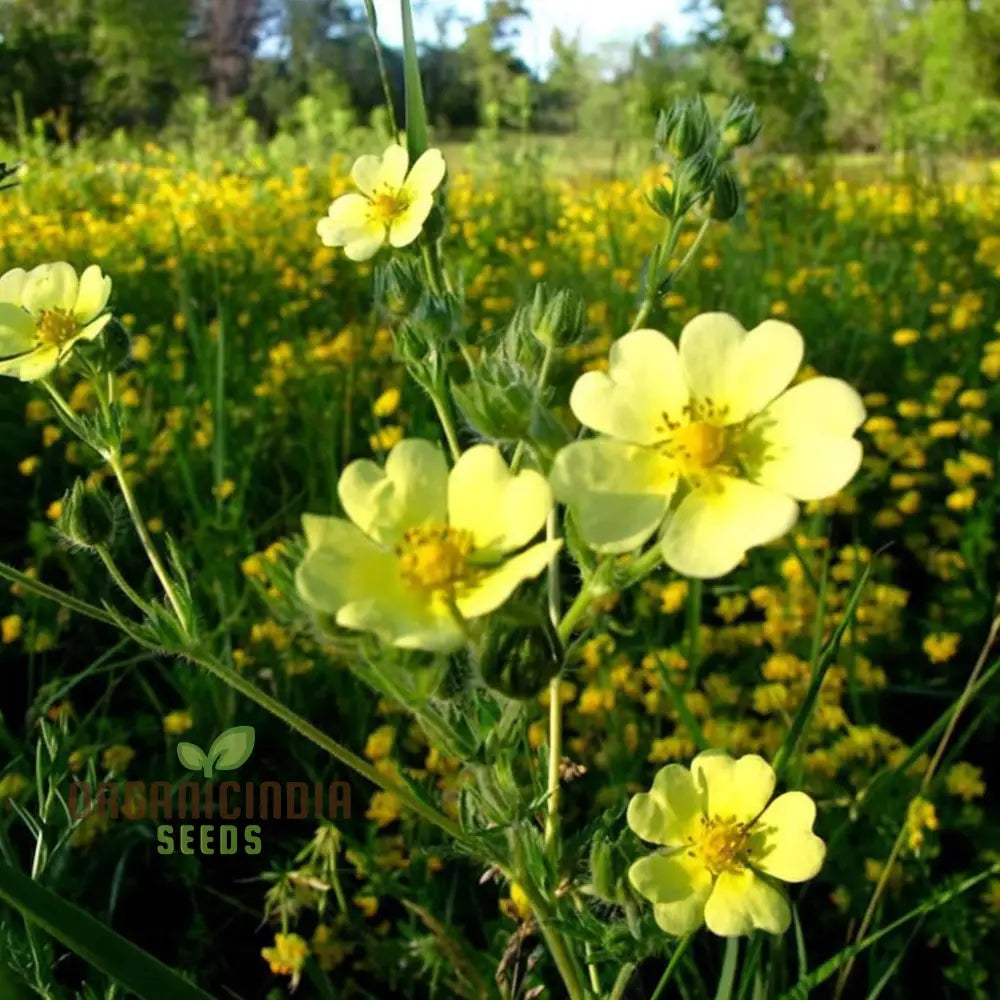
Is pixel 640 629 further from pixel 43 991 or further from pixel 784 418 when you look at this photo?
pixel 784 418

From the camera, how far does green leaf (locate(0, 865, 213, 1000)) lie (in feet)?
1.65

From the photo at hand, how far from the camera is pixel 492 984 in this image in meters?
1.38

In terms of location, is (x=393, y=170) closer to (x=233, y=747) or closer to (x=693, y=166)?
(x=693, y=166)

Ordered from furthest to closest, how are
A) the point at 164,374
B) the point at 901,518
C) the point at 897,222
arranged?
the point at 897,222 → the point at 164,374 → the point at 901,518

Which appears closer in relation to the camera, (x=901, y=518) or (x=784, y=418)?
(x=784, y=418)

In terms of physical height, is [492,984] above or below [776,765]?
below

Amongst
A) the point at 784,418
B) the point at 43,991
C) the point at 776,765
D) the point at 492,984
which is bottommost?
the point at 492,984

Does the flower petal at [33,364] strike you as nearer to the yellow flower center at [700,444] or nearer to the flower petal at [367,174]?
the flower petal at [367,174]

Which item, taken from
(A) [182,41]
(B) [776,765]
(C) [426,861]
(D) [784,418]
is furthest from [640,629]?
(A) [182,41]

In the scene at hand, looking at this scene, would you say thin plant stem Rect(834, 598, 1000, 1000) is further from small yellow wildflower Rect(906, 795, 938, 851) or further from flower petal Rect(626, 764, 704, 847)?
flower petal Rect(626, 764, 704, 847)

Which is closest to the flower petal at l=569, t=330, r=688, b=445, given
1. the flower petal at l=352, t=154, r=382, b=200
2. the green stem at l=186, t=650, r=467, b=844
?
the green stem at l=186, t=650, r=467, b=844

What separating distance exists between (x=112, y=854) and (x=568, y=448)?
4.33 ft

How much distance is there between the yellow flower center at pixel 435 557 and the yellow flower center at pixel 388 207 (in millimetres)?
470
